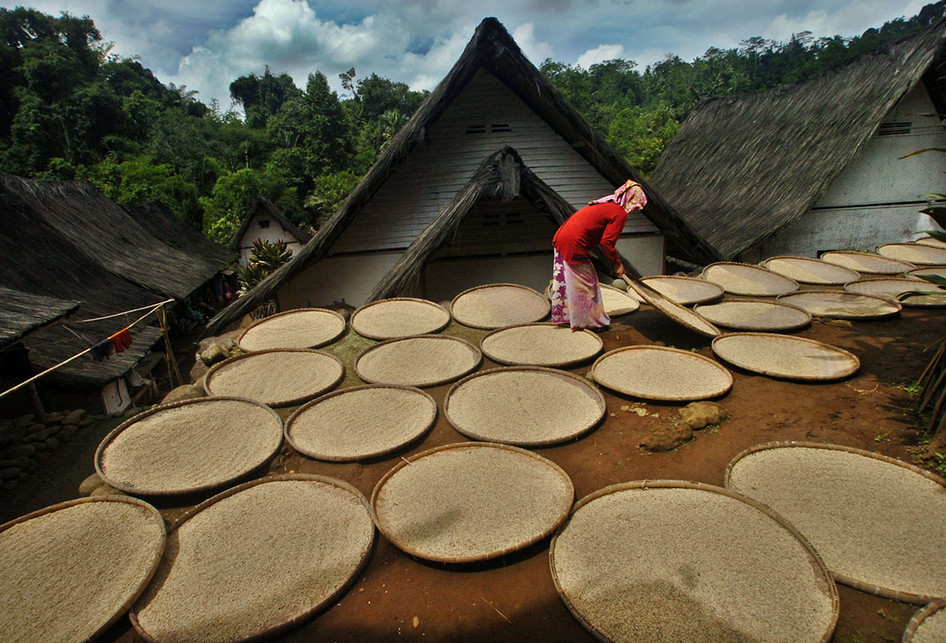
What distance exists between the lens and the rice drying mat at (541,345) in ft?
12.4

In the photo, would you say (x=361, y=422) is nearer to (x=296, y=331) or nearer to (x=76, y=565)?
(x=76, y=565)

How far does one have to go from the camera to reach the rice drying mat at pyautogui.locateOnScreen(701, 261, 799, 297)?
5047mm

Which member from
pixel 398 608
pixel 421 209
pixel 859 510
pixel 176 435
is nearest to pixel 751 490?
pixel 859 510

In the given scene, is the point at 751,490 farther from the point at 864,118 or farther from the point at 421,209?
the point at 864,118

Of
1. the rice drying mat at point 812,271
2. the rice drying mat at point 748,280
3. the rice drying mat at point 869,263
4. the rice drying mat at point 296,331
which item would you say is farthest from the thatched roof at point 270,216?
the rice drying mat at point 869,263

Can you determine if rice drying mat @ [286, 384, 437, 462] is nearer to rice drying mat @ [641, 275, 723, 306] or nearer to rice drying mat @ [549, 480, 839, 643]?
rice drying mat @ [549, 480, 839, 643]

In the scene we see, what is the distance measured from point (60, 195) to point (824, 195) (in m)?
16.0

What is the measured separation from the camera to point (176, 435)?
116 inches

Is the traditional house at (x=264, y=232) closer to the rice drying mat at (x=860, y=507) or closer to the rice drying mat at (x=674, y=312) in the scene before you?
the rice drying mat at (x=674, y=312)

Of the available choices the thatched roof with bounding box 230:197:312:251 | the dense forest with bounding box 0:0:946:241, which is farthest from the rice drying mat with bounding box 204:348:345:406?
the dense forest with bounding box 0:0:946:241

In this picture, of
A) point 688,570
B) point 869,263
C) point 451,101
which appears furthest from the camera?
point 451,101

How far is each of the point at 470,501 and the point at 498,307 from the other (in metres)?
2.86

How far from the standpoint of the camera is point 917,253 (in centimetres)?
635

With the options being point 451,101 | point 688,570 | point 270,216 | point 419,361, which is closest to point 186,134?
point 270,216
